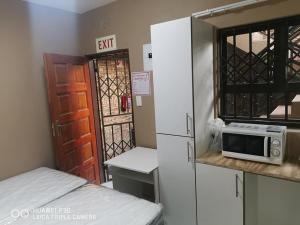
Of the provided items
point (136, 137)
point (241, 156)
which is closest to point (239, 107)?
point (241, 156)

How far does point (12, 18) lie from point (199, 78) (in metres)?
2.14

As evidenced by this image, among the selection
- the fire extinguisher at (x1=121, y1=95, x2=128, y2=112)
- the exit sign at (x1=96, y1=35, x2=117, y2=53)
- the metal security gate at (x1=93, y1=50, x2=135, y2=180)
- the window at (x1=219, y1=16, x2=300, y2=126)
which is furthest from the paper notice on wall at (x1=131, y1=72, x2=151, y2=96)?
the metal security gate at (x1=93, y1=50, x2=135, y2=180)

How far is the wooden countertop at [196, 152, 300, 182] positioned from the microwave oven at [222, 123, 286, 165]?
0.15ft

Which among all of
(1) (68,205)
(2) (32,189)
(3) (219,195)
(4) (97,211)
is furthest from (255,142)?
(2) (32,189)

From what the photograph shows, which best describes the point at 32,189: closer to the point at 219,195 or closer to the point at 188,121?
the point at 188,121

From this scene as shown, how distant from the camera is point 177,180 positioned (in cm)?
212

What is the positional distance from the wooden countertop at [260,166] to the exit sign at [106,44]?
1.80 metres

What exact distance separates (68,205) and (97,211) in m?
0.29

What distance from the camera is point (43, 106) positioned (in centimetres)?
282

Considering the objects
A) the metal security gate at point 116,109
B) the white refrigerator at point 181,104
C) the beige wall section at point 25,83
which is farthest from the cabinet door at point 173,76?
the metal security gate at point 116,109

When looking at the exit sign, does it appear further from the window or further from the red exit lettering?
the window

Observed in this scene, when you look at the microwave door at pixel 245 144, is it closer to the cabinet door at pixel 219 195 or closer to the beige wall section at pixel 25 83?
the cabinet door at pixel 219 195

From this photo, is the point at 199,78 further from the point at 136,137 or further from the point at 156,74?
the point at 136,137

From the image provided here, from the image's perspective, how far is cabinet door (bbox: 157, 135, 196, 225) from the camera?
6.69ft
